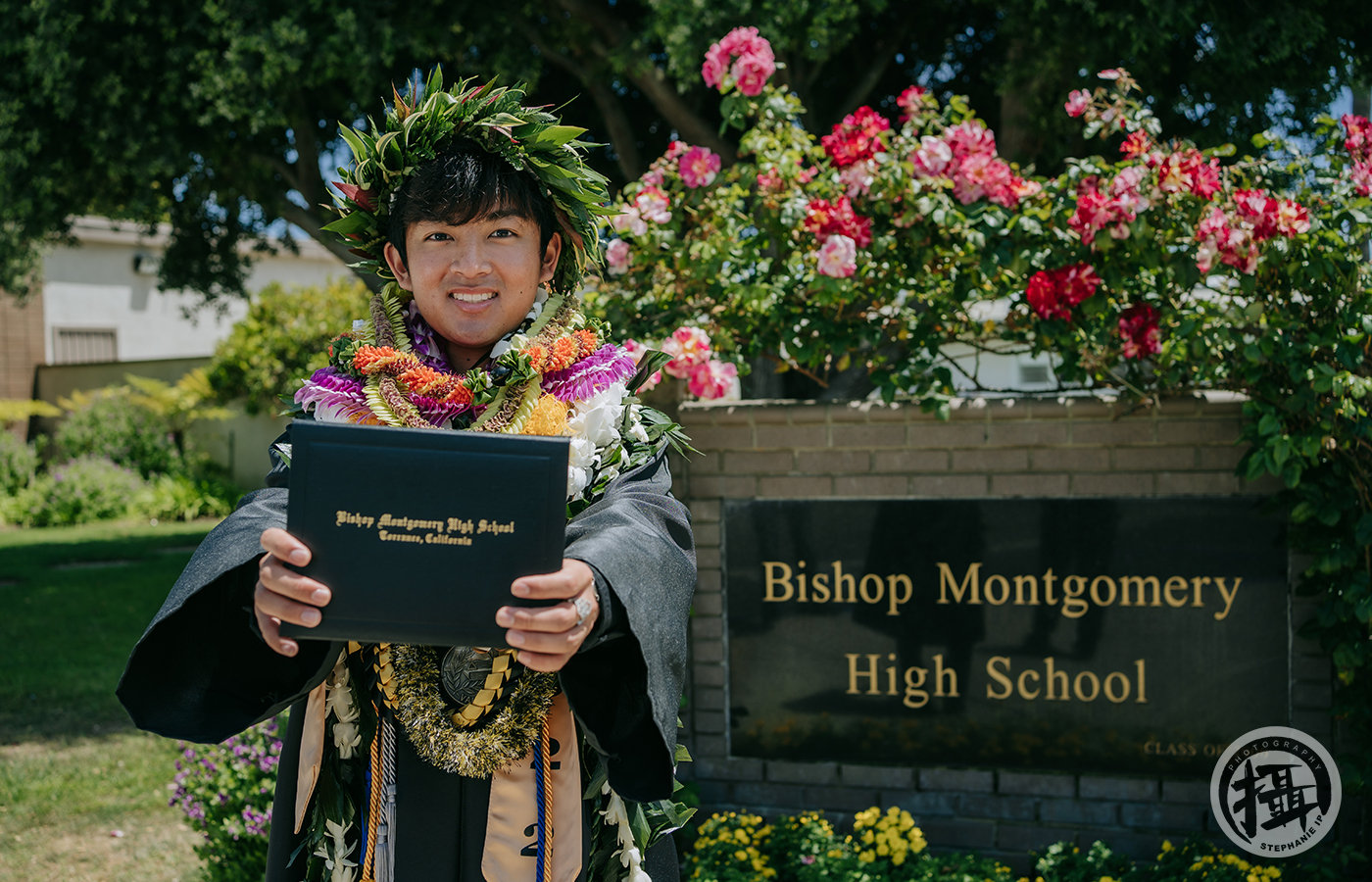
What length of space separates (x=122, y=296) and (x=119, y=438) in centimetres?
446

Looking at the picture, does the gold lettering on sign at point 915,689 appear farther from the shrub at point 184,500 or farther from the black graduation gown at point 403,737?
the shrub at point 184,500

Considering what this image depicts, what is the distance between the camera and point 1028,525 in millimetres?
3121

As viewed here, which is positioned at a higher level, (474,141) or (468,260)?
(474,141)

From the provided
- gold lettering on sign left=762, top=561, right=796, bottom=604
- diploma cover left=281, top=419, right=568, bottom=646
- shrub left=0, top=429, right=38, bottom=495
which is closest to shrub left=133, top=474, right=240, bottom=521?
shrub left=0, top=429, right=38, bottom=495

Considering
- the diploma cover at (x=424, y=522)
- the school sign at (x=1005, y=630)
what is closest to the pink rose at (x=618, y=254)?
the school sign at (x=1005, y=630)

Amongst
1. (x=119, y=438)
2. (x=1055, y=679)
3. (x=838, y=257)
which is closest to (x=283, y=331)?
(x=119, y=438)

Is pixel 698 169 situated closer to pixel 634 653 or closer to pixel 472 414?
pixel 472 414

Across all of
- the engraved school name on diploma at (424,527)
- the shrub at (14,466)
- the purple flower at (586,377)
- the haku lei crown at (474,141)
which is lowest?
the engraved school name on diploma at (424,527)

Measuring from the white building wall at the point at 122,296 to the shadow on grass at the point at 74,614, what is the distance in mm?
6544

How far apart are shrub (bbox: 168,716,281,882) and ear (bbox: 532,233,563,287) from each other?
192cm

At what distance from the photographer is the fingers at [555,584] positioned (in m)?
1.26

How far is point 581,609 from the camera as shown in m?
1.30

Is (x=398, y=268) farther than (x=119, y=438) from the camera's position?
No

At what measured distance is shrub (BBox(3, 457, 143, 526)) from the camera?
540 inches
